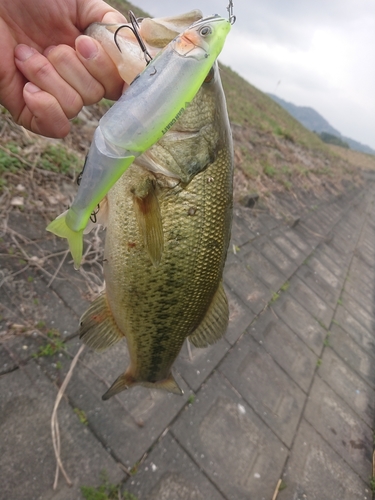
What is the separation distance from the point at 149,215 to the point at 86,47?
→ 25.4 inches

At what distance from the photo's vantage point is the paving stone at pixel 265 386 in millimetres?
3469

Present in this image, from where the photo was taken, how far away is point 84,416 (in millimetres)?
2443

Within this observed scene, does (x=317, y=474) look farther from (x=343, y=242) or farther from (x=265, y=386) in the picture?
(x=343, y=242)

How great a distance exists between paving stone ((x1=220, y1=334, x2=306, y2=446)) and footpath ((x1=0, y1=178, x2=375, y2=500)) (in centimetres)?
1

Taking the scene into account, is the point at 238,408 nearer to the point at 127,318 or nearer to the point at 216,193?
the point at 127,318

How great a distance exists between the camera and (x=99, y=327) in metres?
1.79

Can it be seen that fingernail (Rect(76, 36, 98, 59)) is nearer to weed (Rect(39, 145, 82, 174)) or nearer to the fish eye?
the fish eye

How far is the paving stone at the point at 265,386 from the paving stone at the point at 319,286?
2.40 m

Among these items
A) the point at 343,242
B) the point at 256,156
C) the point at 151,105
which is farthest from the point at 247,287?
the point at 343,242

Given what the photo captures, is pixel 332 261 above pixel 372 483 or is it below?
above

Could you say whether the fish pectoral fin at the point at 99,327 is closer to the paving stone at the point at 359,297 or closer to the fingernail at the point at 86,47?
the fingernail at the point at 86,47

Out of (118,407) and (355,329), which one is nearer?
Answer: (118,407)

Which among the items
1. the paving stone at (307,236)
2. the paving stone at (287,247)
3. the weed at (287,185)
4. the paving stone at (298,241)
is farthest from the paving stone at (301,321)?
the weed at (287,185)

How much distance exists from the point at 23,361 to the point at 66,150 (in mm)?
2523
